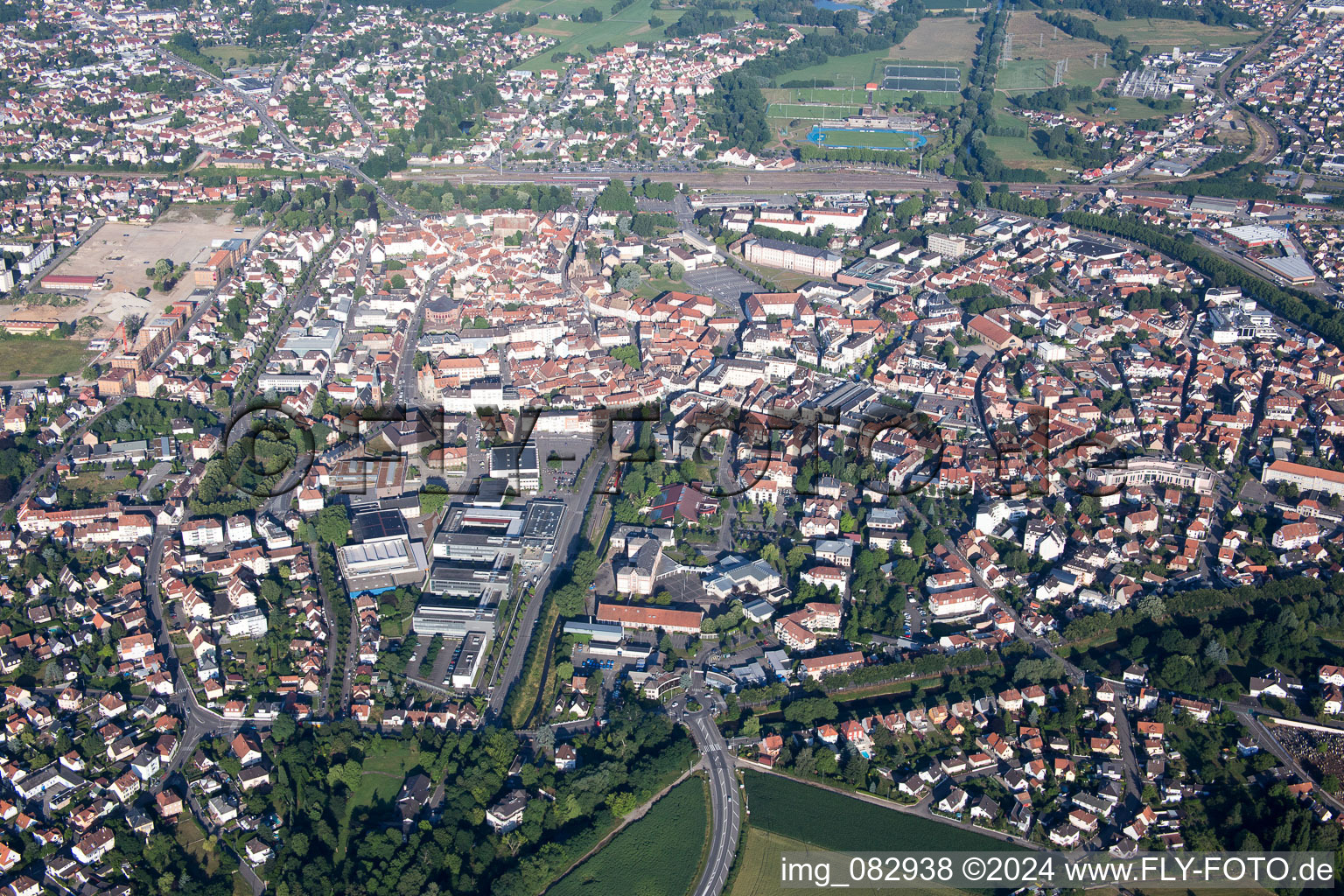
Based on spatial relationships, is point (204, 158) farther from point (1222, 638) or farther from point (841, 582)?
point (1222, 638)

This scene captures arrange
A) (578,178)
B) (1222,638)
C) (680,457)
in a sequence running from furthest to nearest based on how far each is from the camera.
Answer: (578,178), (680,457), (1222,638)

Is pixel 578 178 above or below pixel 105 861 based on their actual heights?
above

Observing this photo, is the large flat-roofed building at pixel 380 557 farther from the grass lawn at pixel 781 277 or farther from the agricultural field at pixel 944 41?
the agricultural field at pixel 944 41

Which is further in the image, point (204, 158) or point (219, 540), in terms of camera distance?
point (204, 158)

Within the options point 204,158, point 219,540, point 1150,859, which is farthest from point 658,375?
point 204,158

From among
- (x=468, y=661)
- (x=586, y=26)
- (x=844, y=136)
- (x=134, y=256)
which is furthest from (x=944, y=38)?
(x=468, y=661)

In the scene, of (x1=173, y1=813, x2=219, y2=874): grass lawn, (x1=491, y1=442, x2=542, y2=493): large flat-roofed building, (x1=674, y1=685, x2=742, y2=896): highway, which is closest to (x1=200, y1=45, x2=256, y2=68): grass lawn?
(x1=491, y1=442, x2=542, y2=493): large flat-roofed building
